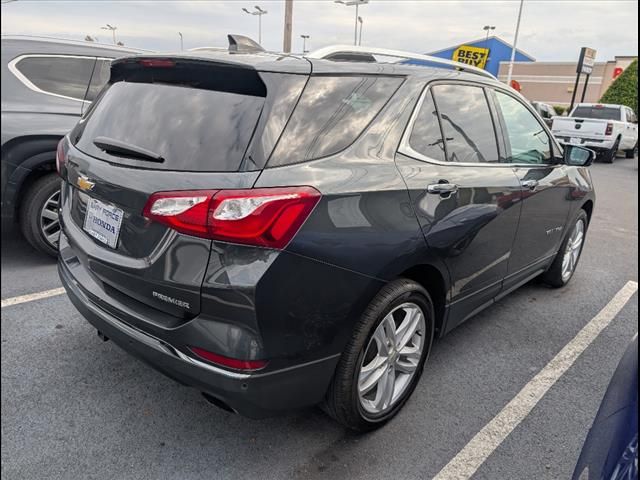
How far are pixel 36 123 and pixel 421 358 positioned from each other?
344 cm

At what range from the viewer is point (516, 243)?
3219mm

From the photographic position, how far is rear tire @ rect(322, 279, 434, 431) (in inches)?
84.0

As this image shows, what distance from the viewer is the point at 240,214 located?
173cm

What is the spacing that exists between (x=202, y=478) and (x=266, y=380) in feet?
2.01

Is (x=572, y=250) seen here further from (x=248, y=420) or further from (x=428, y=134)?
(x=248, y=420)

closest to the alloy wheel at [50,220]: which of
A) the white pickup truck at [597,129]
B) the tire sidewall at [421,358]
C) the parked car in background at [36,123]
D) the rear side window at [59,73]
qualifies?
the parked car in background at [36,123]

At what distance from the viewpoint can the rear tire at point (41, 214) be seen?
4.02 meters

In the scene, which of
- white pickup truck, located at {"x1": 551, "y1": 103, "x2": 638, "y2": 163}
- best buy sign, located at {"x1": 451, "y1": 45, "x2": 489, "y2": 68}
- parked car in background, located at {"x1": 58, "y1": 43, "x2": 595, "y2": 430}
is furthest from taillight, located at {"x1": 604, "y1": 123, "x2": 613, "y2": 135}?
parked car in background, located at {"x1": 58, "y1": 43, "x2": 595, "y2": 430}

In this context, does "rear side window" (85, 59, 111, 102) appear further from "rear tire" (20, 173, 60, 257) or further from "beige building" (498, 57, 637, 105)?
"beige building" (498, 57, 637, 105)

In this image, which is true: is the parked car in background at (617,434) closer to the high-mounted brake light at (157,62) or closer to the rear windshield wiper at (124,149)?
the rear windshield wiper at (124,149)

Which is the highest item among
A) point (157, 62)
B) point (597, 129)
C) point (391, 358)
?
point (157, 62)

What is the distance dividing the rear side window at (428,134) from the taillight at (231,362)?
1225 mm

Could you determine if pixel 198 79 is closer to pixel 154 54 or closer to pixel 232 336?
pixel 154 54

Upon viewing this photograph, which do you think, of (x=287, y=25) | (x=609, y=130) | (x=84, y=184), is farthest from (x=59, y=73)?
(x=609, y=130)
